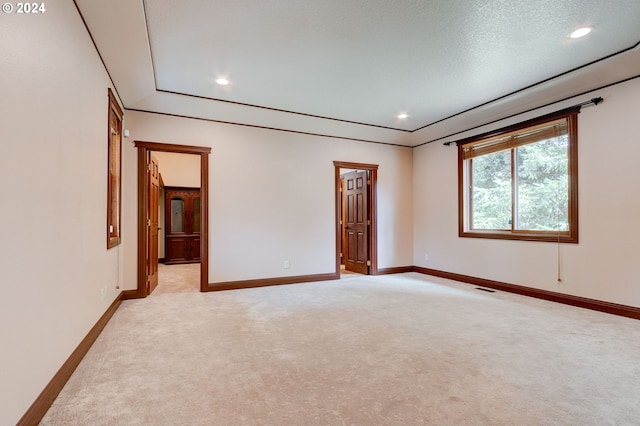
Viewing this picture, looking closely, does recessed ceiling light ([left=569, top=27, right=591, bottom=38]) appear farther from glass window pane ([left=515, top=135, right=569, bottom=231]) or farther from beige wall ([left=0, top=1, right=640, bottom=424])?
glass window pane ([left=515, top=135, right=569, bottom=231])

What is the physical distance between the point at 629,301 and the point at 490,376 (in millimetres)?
2669

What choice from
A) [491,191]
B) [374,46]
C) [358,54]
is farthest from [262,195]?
[491,191]

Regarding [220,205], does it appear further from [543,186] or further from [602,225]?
[602,225]

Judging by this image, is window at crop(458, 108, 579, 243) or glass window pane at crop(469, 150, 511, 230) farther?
glass window pane at crop(469, 150, 511, 230)

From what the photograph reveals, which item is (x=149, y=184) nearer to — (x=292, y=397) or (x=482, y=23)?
(x=292, y=397)

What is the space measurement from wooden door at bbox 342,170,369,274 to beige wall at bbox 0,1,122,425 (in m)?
4.62

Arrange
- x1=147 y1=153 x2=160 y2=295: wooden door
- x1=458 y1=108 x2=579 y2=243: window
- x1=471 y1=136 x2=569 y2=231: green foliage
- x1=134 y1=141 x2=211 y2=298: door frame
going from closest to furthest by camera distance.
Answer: x1=458 y1=108 x2=579 y2=243: window < x1=471 y1=136 x2=569 y2=231: green foliage < x1=134 y1=141 x2=211 y2=298: door frame < x1=147 y1=153 x2=160 y2=295: wooden door

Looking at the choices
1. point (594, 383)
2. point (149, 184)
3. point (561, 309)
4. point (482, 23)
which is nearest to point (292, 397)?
point (594, 383)

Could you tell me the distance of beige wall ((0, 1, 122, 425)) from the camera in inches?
58.0

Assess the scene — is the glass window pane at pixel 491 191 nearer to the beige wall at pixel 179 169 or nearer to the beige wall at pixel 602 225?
the beige wall at pixel 602 225

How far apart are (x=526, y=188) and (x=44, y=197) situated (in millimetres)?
5473

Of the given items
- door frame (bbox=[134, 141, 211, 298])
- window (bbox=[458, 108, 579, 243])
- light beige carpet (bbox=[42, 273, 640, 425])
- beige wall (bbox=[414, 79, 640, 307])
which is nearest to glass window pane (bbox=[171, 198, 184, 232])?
door frame (bbox=[134, 141, 211, 298])

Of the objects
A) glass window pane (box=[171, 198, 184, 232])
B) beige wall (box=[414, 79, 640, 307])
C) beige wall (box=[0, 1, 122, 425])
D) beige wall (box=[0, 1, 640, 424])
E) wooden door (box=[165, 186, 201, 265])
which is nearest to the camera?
beige wall (box=[0, 1, 122, 425])

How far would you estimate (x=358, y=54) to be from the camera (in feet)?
10.9
